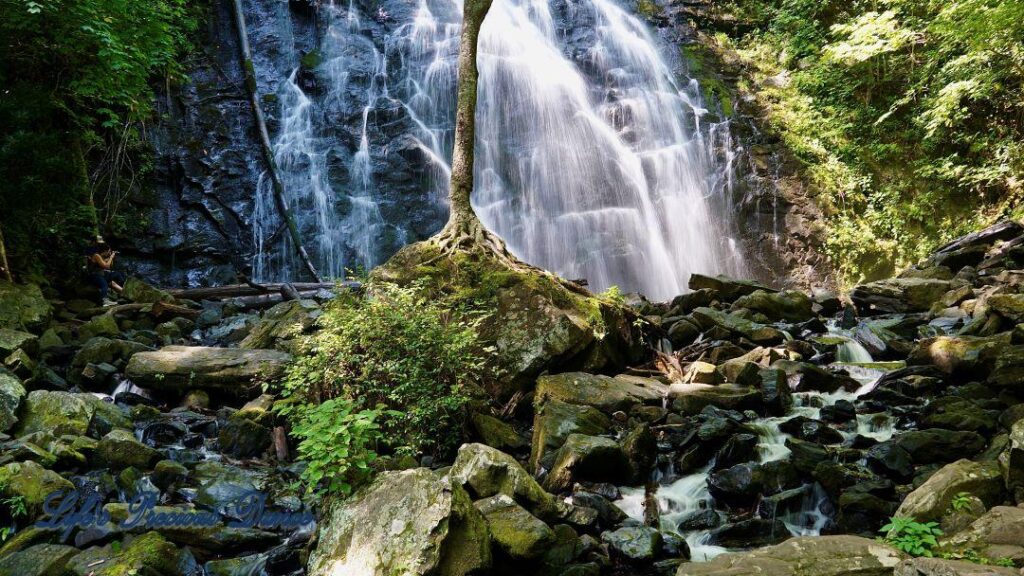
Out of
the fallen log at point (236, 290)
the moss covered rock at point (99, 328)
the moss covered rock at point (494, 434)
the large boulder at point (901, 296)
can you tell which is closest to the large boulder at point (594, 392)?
the moss covered rock at point (494, 434)

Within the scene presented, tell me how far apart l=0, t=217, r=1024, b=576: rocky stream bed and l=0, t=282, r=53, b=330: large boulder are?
0.14 ft

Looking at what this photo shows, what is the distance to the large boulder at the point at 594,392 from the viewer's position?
21.7 feet

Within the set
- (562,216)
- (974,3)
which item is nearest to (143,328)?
(562,216)

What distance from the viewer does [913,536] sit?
3.65 m

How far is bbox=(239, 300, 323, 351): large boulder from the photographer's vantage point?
327 inches

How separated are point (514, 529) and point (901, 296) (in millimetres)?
9847

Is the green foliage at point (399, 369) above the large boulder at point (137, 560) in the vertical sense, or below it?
above

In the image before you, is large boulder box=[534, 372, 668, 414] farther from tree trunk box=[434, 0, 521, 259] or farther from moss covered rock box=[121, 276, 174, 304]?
moss covered rock box=[121, 276, 174, 304]

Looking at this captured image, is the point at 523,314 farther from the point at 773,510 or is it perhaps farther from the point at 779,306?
the point at 779,306

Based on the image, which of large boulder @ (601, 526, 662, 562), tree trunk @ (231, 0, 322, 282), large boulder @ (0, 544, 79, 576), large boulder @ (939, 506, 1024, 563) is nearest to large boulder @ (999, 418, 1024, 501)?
large boulder @ (939, 506, 1024, 563)

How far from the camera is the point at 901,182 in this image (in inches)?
607

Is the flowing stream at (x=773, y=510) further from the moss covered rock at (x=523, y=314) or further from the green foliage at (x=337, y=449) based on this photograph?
the green foliage at (x=337, y=449)

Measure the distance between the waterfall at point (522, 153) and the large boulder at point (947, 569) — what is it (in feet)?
41.4

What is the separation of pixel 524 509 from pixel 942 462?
3.60m
